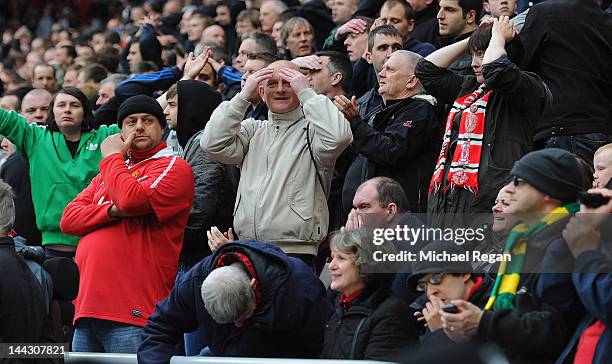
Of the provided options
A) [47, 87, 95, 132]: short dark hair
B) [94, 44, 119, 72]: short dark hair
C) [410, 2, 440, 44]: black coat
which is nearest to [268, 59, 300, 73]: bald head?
[47, 87, 95, 132]: short dark hair

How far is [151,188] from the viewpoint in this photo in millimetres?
7613

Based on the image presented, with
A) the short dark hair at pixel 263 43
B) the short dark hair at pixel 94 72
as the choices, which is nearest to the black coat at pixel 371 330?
the short dark hair at pixel 263 43

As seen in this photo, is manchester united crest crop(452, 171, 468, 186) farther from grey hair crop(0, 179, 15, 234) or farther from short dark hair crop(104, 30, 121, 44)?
short dark hair crop(104, 30, 121, 44)

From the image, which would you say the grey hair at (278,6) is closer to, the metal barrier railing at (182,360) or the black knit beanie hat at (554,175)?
the metal barrier railing at (182,360)

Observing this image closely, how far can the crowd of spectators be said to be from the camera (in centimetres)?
543

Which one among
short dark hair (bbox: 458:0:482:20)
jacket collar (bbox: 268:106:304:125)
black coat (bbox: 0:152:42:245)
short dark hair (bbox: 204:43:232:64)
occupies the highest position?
short dark hair (bbox: 458:0:482:20)

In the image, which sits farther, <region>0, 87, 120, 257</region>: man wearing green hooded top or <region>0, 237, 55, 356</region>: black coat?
A: <region>0, 87, 120, 257</region>: man wearing green hooded top

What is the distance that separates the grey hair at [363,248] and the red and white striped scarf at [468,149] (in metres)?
0.83

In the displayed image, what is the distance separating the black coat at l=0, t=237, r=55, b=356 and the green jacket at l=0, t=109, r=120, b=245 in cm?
266

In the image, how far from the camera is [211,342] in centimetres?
663

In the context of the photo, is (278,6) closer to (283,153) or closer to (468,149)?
(283,153)

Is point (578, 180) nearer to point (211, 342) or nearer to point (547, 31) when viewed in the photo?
point (211, 342)

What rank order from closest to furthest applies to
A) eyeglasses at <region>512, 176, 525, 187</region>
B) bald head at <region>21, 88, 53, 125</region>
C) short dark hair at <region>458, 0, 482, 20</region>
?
eyeglasses at <region>512, 176, 525, 187</region> < short dark hair at <region>458, 0, 482, 20</region> < bald head at <region>21, 88, 53, 125</region>

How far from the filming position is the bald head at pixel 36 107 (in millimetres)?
11227
